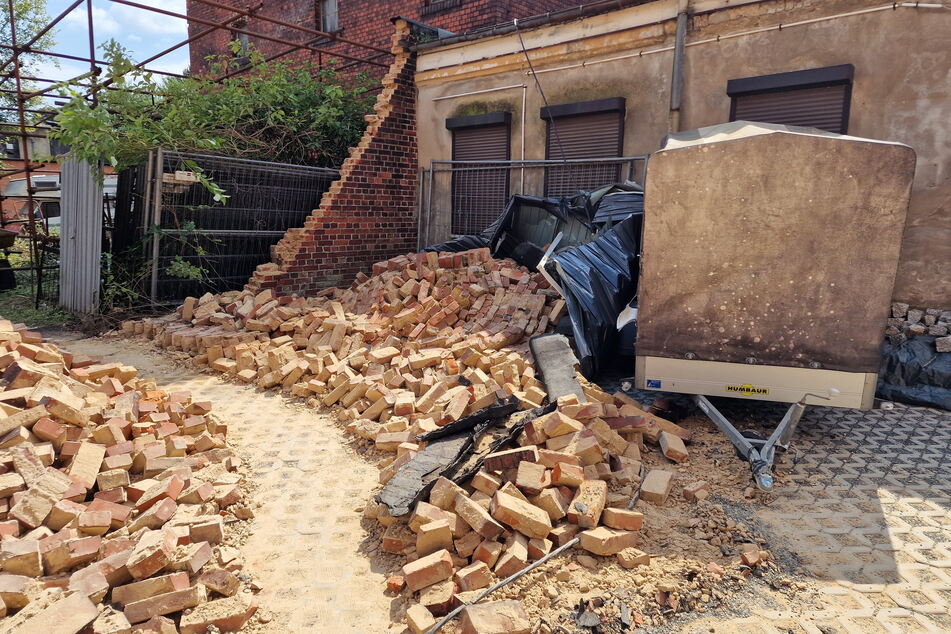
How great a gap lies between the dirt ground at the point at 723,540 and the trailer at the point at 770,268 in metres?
0.45

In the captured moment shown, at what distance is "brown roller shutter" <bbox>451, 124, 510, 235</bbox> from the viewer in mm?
10156

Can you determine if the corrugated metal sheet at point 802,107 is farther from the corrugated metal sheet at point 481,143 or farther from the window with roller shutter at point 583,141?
the corrugated metal sheet at point 481,143

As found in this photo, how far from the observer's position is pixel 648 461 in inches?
178

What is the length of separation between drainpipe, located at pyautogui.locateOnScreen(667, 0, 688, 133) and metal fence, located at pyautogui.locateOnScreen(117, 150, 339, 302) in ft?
17.9

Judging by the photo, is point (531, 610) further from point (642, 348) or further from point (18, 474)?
point (18, 474)

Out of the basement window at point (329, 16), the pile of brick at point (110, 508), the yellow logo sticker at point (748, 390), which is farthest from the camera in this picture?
the basement window at point (329, 16)

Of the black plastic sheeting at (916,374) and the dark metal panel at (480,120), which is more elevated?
the dark metal panel at (480,120)

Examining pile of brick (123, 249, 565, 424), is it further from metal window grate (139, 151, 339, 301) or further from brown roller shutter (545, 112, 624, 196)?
brown roller shutter (545, 112, 624, 196)

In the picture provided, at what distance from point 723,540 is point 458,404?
85.3 inches

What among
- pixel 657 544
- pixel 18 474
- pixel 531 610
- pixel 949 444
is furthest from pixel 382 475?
pixel 949 444

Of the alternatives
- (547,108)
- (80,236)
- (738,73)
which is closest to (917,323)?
(738,73)

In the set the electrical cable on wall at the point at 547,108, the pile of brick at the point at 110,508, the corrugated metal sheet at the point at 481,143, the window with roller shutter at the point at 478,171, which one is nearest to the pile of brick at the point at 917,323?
the electrical cable on wall at the point at 547,108

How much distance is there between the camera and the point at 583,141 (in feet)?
30.5

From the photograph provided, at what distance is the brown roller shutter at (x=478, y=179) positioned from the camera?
33.3 feet
